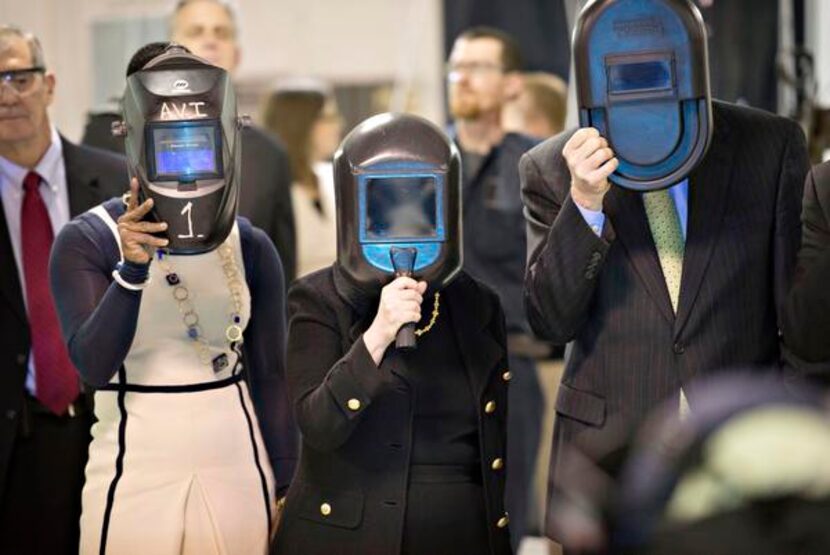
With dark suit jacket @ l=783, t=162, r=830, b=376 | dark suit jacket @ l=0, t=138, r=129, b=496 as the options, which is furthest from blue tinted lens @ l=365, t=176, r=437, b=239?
dark suit jacket @ l=0, t=138, r=129, b=496

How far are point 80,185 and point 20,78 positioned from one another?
0.92 feet

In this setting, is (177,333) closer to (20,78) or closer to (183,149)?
(183,149)

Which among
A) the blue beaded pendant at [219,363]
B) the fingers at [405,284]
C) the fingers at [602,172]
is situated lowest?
the blue beaded pendant at [219,363]

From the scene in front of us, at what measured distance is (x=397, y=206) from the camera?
2631 millimetres

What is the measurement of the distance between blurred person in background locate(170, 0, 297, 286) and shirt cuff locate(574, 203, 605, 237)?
5.87 ft

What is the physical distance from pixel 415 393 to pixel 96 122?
6.50 feet

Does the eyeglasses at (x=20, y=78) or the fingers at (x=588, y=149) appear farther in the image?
the eyeglasses at (x=20, y=78)

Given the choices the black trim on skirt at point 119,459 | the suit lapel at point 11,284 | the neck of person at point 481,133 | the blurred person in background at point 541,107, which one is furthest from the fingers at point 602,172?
the blurred person in background at point 541,107

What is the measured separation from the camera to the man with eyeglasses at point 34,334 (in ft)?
11.4

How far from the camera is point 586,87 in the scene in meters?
2.61

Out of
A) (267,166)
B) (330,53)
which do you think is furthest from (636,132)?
(330,53)

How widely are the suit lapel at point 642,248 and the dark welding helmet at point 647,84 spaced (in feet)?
0.46

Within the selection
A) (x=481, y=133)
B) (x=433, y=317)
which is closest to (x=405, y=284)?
(x=433, y=317)

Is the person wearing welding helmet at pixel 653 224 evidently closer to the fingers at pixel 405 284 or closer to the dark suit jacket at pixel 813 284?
the dark suit jacket at pixel 813 284
